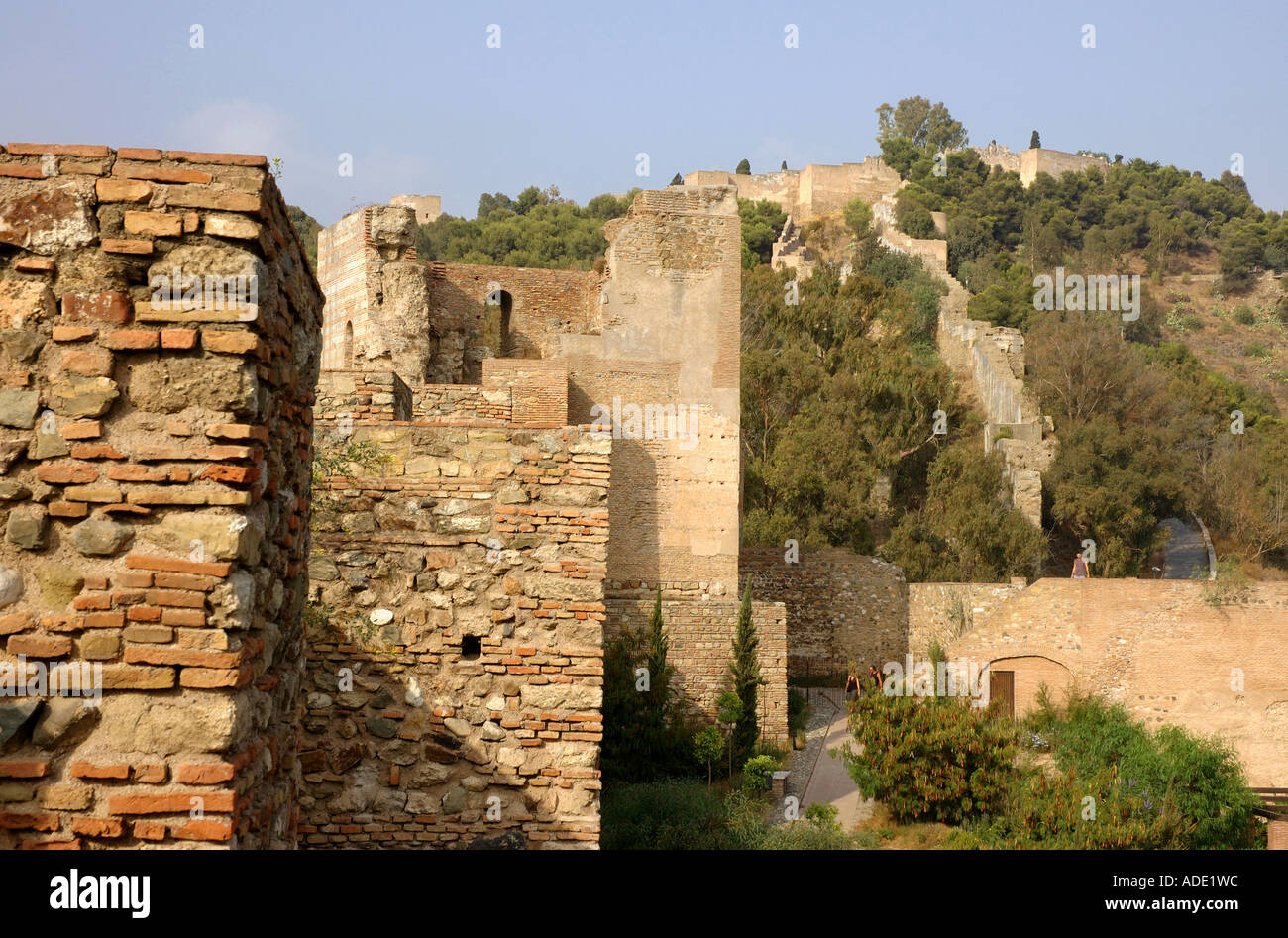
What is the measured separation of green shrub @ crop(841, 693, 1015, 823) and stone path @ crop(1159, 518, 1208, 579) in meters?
17.5

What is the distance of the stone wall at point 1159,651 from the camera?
66.7ft

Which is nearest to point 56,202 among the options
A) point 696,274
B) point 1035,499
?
point 696,274

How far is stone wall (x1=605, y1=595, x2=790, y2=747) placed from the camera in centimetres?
1767

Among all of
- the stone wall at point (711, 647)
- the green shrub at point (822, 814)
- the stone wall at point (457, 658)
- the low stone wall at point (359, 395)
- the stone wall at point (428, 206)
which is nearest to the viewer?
the stone wall at point (457, 658)

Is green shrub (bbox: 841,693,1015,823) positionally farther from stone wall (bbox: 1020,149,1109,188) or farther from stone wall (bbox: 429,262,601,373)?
stone wall (bbox: 1020,149,1109,188)

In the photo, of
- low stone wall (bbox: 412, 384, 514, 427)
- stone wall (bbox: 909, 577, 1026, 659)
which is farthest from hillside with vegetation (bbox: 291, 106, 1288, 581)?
low stone wall (bbox: 412, 384, 514, 427)

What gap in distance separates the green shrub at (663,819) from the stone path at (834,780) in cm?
179

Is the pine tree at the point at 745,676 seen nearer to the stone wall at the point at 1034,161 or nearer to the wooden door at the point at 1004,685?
the wooden door at the point at 1004,685

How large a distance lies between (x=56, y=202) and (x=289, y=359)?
0.82 metres

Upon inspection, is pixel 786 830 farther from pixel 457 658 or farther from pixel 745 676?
pixel 457 658

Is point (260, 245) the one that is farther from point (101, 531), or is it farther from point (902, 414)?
point (902, 414)

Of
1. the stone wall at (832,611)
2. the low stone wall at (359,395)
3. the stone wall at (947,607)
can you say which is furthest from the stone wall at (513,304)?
the low stone wall at (359,395)

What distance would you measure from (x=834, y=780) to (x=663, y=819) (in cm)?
463
